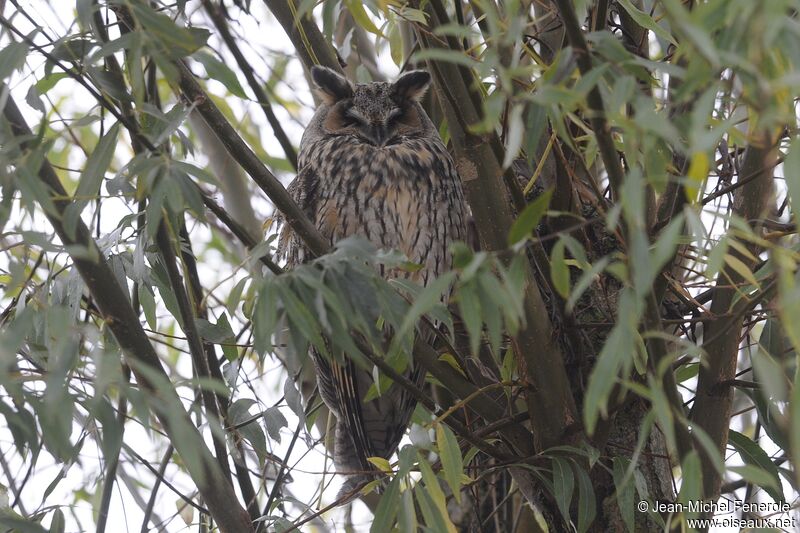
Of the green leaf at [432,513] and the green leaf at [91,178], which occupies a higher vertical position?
the green leaf at [91,178]

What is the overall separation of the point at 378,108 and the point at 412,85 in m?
0.11

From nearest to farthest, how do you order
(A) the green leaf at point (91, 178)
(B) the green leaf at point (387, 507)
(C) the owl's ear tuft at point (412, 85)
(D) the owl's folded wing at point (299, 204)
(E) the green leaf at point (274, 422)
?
(A) the green leaf at point (91, 178) < (B) the green leaf at point (387, 507) < (E) the green leaf at point (274, 422) < (D) the owl's folded wing at point (299, 204) < (C) the owl's ear tuft at point (412, 85)

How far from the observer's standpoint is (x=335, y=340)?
1.15 meters

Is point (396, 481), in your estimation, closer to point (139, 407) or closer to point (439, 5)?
point (139, 407)

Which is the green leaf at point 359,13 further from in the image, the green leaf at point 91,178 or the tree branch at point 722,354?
the tree branch at point 722,354

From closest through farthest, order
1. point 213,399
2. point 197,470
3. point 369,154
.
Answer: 1. point 197,470
2. point 213,399
3. point 369,154

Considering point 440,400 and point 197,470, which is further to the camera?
point 440,400

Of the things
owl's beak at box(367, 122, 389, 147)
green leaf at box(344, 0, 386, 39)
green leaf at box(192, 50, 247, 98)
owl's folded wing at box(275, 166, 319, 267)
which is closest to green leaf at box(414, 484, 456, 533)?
green leaf at box(192, 50, 247, 98)

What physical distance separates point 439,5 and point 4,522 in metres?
0.98

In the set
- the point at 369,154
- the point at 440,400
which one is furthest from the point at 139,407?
the point at 369,154

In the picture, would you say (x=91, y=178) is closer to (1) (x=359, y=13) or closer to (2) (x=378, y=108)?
(1) (x=359, y=13)

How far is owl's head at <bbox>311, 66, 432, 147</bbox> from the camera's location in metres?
2.38

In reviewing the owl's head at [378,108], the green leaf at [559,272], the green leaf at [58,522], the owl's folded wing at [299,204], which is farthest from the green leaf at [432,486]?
the owl's head at [378,108]

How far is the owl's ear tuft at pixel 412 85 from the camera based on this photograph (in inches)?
92.8
